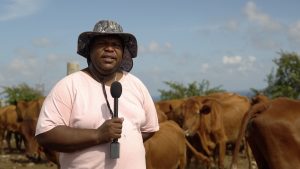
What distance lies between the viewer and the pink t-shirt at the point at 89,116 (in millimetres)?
3055

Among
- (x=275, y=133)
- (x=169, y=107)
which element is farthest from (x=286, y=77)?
(x=275, y=133)

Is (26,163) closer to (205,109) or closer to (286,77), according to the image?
(205,109)

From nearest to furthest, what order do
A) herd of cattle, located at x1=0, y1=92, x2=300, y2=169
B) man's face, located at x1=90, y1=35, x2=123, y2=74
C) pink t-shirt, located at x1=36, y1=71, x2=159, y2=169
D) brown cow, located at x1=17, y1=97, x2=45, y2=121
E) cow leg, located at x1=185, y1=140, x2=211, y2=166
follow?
pink t-shirt, located at x1=36, y1=71, x2=159, y2=169 < man's face, located at x1=90, y1=35, x2=123, y2=74 < herd of cattle, located at x1=0, y1=92, x2=300, y2=169 < cow leg, located at x1=185, y1=140, x2=211, y2=166 < brown cow, located at x1=17, y1=97, x2=45, y2=121

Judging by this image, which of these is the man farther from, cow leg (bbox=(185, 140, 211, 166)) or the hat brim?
cow leg (bbox=(185, 140, 211, 166))

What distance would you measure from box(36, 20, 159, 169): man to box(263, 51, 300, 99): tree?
2097cm

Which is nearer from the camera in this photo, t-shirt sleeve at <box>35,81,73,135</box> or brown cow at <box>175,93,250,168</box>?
t-shirt sleeve at <box>35,81,73,135</box>

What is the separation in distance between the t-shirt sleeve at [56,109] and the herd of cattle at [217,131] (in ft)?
12.9

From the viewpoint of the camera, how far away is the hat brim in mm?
3230

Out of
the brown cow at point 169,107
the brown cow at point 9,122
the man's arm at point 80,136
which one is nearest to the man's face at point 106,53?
the man's arm at point 80,136

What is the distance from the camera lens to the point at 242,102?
1547cm

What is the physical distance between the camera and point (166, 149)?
9000mm

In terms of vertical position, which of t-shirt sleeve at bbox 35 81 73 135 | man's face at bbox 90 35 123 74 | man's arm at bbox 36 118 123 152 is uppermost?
man's face at bbox 90 35 123 74

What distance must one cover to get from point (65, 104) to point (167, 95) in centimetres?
2159

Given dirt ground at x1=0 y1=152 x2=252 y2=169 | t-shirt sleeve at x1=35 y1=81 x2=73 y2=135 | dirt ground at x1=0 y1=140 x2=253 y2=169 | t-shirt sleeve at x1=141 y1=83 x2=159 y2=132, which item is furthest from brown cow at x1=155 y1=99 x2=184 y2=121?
t-shirt sleeve at x1=35 y1=81 x2=73 y2=135
